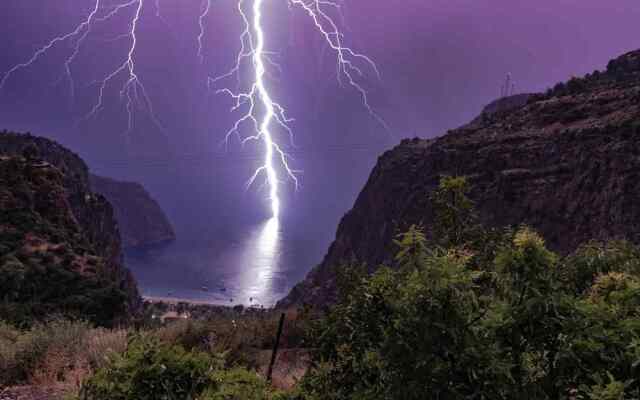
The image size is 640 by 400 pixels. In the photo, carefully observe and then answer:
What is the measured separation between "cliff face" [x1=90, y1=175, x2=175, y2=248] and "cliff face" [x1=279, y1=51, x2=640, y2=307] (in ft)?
308

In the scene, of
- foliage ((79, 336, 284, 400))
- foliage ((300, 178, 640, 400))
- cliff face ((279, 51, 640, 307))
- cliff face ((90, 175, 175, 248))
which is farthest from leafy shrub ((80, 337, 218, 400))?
cliff face ((90, 175, 175, 248))

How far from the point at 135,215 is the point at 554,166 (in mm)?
119057

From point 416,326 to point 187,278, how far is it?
3213 inches

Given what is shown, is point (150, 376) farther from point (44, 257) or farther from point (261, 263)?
point (261, 263)

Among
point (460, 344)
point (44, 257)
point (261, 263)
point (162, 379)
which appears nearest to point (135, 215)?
point (261, 263)

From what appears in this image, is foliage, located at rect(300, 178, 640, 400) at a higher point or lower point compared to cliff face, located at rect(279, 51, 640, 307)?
lower

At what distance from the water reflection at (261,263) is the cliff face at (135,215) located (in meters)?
26.5

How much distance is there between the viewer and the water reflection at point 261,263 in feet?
217

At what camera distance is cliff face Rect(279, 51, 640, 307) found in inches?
790

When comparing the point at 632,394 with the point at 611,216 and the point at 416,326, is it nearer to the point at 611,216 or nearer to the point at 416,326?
the point at 416,326

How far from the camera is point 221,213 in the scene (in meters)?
144

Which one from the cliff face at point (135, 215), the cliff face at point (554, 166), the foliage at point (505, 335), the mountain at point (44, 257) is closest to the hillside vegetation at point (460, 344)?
the foliage at point (505, 335)

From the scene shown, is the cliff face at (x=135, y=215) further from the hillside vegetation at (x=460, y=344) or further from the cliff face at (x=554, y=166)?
the hillside vegetation at (x=460, y=344)

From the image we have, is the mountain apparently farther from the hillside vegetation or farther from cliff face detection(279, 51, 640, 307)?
the hillside vegetation
